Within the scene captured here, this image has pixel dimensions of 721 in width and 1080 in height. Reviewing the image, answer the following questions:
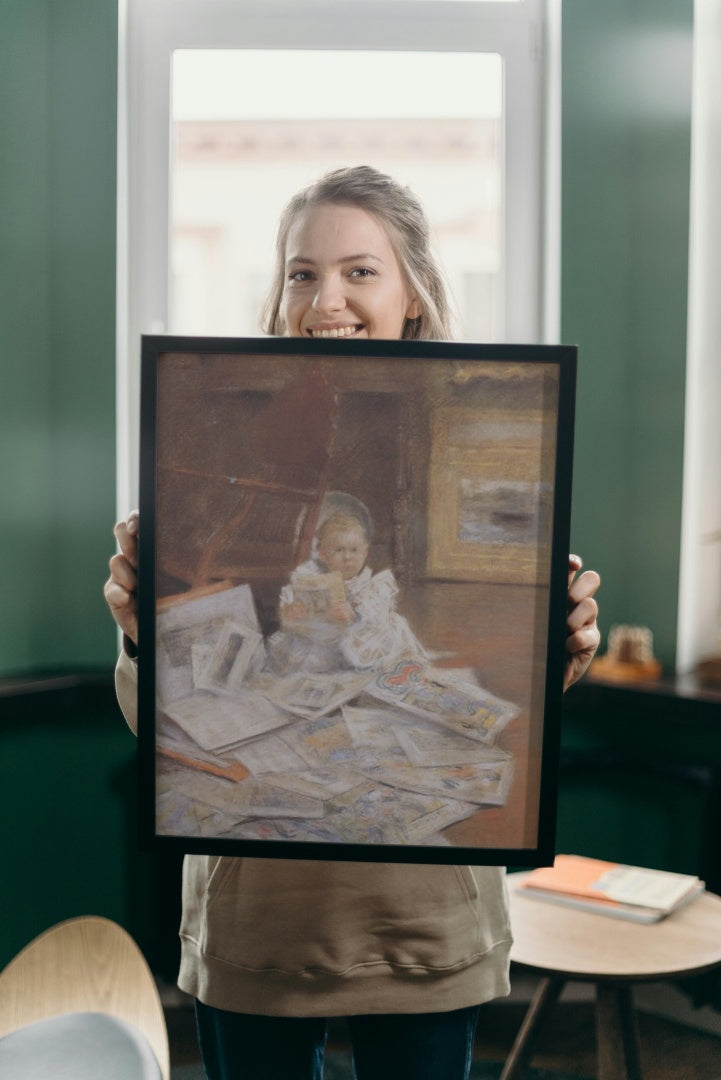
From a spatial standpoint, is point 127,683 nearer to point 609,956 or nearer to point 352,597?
point 352,597

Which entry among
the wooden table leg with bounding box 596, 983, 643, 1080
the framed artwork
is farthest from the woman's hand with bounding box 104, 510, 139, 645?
the wooden table leg with bounding box 596, 983, 643, 1080


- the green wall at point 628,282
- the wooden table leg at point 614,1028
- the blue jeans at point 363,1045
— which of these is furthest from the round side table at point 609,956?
the green wall at point 628,282

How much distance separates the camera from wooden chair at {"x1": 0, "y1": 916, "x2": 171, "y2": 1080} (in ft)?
2.55

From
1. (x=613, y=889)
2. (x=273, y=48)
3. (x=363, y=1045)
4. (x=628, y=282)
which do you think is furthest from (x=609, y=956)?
(x=273, y=48)

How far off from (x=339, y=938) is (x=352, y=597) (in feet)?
1.19

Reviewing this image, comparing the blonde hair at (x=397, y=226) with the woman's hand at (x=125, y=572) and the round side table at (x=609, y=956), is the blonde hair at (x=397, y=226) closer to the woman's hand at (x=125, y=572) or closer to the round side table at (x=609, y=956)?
the woman's hand at (x=125, y=572)

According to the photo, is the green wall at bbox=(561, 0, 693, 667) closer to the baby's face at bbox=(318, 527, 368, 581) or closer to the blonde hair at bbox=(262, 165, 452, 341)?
the blonde hair at bbox=(262, 165, 452, 341)

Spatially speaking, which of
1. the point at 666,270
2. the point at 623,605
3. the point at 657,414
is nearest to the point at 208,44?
the point at 666,270

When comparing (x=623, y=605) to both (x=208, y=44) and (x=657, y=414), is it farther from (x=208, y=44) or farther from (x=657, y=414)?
(x=208, y=44)

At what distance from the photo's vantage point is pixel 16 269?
2.46 m

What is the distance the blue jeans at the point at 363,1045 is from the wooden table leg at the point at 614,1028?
708mm

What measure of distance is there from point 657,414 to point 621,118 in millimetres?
728

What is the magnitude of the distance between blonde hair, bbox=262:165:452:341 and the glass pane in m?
1.45

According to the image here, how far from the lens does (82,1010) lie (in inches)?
33.4
